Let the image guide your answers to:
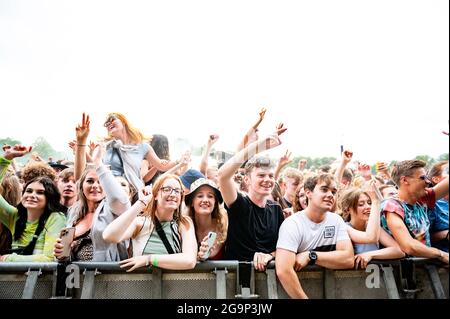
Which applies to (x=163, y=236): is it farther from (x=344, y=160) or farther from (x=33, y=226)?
(x=344, y=160)

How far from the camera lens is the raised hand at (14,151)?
2.18m

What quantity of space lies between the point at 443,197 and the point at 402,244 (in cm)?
37

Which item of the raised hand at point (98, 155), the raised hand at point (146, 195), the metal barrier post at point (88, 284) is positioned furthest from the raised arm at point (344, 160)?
the metal barrier post at point (88, 284)

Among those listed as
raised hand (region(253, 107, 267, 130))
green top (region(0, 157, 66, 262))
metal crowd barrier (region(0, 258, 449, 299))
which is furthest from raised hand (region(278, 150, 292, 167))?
green top (region(0, 157, 66, 262))

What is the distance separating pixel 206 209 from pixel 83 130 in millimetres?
726

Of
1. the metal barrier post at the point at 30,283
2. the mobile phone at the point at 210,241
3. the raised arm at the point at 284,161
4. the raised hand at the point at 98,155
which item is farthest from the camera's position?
the raised arm at the point at 284,161

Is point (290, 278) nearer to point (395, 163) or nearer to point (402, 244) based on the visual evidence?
point (402, 244)

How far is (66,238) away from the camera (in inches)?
81.0

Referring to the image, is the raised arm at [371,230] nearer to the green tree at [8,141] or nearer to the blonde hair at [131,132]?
the blonde hair at [131,132]

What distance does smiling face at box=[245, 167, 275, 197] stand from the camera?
2193 mm

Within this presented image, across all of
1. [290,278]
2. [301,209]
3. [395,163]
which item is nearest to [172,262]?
[290,278]

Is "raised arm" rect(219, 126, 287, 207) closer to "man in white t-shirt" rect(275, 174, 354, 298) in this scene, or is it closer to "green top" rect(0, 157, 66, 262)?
"man in white t-shirt" rect(275, 174, 354, 298)

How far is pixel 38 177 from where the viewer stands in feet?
7.31

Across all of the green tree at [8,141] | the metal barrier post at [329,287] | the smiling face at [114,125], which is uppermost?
the smiling face at [114,125]
